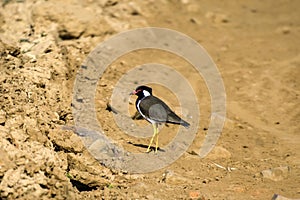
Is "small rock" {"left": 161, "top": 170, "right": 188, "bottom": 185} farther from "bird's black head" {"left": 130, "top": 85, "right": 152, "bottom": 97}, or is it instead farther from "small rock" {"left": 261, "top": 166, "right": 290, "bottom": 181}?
"bird's black head" {"left": 130, "top": 85, "right": 152, "bottom": 97}

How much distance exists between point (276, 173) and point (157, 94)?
3256 mm

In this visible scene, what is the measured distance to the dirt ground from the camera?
249 inches

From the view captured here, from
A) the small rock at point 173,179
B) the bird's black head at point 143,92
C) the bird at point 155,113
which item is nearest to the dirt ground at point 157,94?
the small rock at point 173,179

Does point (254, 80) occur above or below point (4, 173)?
above

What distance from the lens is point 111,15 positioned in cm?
1243

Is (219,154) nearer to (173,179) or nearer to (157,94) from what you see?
(173,179)

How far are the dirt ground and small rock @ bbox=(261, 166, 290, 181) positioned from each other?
2 cm

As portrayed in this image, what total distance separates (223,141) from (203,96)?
186 cm

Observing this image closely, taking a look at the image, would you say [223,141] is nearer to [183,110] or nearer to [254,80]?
[183,110]

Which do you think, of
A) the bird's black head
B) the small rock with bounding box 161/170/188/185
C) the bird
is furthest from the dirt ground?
the bird

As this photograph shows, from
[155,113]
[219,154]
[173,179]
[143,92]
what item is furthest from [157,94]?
[173,179]

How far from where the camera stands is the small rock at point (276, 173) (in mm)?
7211

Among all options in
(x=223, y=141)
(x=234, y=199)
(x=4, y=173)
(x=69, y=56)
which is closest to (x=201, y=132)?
(x=223, y=141)

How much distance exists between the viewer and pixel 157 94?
9773 millimetres
